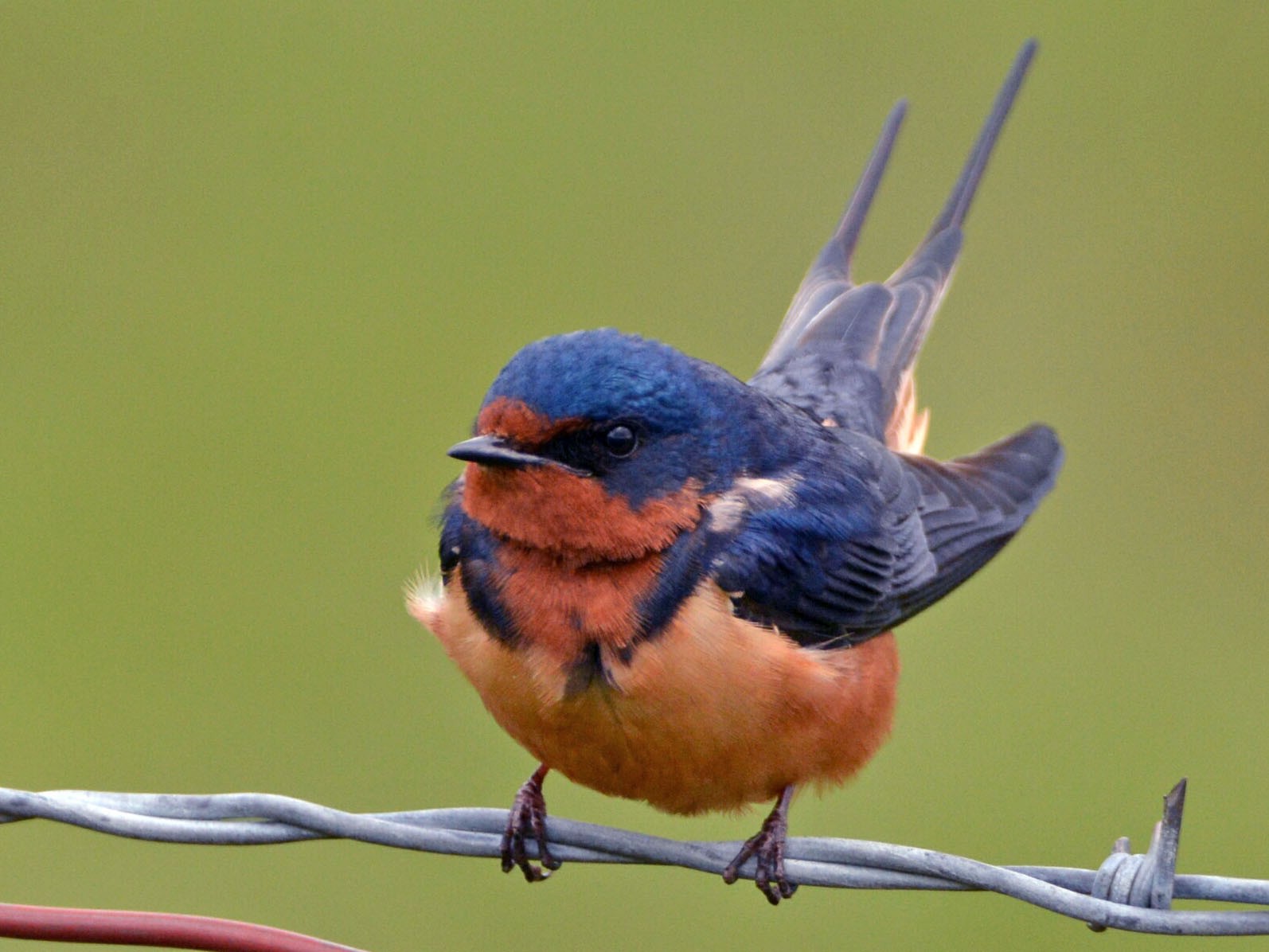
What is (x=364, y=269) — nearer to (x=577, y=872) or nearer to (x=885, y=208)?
(x=885, y=208)

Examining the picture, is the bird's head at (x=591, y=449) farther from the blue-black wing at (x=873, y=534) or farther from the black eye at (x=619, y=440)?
the blue-black wing at (x=873, y=534)

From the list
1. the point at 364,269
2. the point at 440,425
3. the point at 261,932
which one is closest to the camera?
the point at 261,932

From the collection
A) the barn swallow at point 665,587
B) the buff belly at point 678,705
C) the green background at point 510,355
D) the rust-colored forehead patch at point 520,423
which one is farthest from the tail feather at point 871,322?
the rust-colored forehead patch at point 520,423

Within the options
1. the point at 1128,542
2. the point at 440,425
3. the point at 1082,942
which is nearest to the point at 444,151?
the point at 440,425

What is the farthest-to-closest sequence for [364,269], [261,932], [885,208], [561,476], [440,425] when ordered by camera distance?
[885,208] → [364,269] → [440,425] → [561,476] → [261,932]

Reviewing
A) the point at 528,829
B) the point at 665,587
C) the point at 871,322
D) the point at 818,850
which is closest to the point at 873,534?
the point at 665,587
